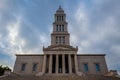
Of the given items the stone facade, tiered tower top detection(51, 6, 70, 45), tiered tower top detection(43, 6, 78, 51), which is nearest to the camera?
the stone facade

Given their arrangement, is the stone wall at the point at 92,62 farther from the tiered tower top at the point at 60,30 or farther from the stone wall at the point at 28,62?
the stone wall at the point at 28,62

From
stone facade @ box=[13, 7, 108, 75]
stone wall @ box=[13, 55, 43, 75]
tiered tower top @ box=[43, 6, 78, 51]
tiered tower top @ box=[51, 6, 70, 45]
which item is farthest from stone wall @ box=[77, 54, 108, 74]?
stone wall @ box=[13, 55, 43, 75]

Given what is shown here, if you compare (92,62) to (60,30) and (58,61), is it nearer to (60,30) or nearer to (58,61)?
(58,61)

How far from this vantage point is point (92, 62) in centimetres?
3606

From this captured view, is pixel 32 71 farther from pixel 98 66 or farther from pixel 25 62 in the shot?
pixel 98 66

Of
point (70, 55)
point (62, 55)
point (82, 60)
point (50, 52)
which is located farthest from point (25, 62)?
point (82, 60)

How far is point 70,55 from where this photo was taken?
1389 inches

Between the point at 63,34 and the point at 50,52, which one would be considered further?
the point at 63,34

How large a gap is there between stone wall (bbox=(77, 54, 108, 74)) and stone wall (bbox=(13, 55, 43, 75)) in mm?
12919

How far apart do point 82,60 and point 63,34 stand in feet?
42.7

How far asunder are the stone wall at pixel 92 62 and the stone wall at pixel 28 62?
12919 mm

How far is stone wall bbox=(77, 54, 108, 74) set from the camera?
34.6 meters

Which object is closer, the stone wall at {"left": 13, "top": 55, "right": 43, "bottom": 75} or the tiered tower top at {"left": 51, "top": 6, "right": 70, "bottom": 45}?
the stone wall at {"left": 13, "top": 55, "right": 43, "bottom": 75}

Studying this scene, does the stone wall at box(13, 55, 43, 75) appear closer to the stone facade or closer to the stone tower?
the stone facade
